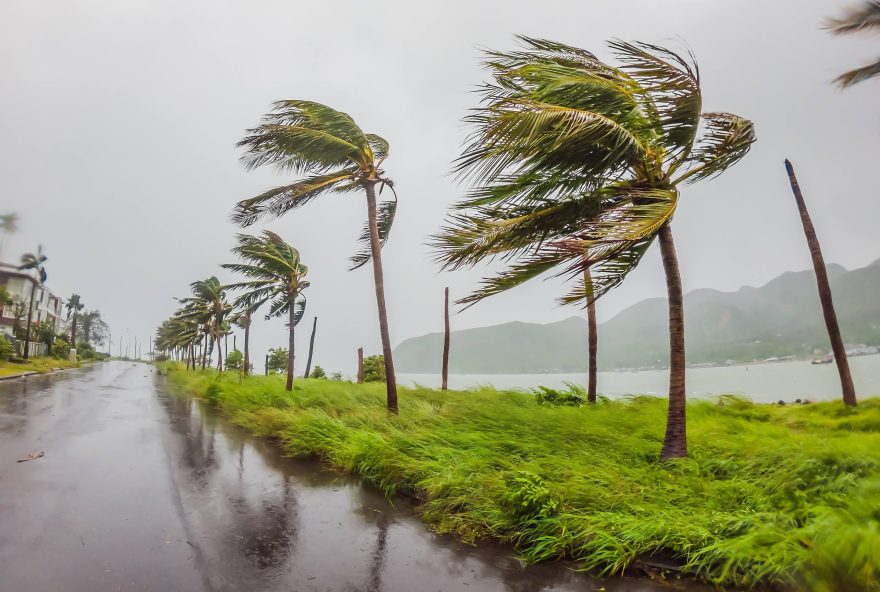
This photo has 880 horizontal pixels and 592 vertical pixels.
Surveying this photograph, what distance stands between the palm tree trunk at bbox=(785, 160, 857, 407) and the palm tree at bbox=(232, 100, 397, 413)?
10948 millimetres

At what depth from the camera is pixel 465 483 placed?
451 centimetres

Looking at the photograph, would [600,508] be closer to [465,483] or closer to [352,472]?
[465,483]

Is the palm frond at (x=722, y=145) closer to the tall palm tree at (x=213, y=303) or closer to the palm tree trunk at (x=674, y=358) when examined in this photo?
the palm tree trunk at (x=674, y=358)

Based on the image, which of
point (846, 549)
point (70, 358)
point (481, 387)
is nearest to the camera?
point (846, 549)

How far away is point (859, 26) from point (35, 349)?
225 ft

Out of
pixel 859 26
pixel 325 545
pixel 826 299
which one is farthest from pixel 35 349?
pixel 859 26

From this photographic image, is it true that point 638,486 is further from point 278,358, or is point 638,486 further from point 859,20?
point 278,358

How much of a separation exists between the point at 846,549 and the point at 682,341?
135 inches

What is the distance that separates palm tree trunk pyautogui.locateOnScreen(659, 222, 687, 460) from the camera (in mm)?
5234

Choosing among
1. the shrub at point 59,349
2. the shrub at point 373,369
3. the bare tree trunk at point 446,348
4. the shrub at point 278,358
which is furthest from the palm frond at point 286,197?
the shrub at point 59,349

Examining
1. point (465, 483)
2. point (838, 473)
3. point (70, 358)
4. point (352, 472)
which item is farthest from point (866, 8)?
point (70, 358)

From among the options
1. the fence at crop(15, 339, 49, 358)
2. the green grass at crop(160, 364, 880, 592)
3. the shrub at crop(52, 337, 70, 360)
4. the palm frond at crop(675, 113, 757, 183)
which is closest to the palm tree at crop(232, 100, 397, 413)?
the green grass at crop(160, 364, 880, 592)

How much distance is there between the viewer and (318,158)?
9352 millimetres

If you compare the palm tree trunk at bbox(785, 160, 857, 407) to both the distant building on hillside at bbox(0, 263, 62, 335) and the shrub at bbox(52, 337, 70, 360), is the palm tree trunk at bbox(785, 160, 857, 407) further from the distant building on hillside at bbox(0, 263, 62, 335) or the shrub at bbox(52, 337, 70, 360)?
the shrub at bbox(52, 337, 70, 360)
